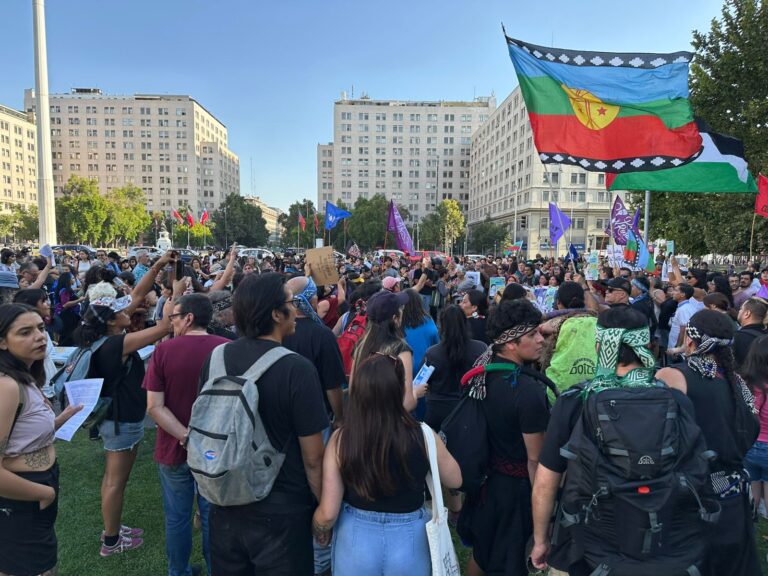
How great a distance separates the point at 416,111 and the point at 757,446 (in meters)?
120

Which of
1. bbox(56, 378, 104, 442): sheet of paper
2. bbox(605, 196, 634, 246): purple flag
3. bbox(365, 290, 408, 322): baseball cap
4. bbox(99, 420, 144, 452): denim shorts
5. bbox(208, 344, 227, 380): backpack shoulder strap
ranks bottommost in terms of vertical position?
bbox(99, 420, 144, 452): denim shorts

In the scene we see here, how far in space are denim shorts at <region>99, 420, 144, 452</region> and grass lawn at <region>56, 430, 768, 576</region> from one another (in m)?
0.91

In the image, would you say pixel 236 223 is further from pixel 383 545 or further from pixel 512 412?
pixel 383 545

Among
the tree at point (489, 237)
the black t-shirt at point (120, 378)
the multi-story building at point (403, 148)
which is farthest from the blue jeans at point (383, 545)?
the multi-story building at point (403, 148)

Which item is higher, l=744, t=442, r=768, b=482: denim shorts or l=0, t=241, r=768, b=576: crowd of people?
l=0, t=241, r=768, b=576: crowd of people

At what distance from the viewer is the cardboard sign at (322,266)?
247 inches

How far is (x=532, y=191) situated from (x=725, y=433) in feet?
251

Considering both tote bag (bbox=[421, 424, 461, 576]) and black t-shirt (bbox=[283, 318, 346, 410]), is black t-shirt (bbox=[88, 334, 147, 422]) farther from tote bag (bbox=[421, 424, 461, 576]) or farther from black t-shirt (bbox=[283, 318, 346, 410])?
tote bag (bbox=[421, 424, 461, 576])

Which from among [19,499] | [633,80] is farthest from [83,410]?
[633,80]

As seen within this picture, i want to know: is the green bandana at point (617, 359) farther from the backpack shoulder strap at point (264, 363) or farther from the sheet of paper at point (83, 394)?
the sheet of paper at point (83, 394)

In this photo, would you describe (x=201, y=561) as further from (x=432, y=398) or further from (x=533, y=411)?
(x=533, y=411)

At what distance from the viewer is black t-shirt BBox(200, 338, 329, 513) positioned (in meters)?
2.19

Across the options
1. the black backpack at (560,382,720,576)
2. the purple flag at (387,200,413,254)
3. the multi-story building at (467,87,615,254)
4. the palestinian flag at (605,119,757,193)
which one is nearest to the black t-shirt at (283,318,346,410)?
the black backpack at (560,382,720,576)

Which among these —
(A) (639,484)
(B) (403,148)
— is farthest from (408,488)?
(B) (403,148)
